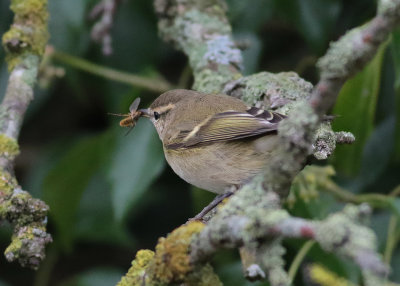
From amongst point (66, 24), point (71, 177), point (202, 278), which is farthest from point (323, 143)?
point (66, 24)

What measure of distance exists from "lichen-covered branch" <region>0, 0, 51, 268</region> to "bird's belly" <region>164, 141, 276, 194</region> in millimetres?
898

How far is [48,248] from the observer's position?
4938 millimetres

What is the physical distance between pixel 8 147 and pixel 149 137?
1.14 meters

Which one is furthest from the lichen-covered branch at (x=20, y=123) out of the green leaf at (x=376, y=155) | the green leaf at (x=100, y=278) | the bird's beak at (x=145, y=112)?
the green leaf at (x=376, y=155)

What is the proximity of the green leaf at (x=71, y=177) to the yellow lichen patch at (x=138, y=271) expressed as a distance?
193cm

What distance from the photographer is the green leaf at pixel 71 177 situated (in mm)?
4141

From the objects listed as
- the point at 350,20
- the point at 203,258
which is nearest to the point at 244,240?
the point at 203,258

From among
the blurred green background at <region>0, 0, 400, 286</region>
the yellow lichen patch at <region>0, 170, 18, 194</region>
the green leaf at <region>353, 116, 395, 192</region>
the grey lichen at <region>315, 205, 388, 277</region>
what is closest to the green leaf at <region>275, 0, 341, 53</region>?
the blurred green background at <region>0, 0, 400, 286</region>

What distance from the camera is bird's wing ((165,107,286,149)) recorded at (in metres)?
2.86

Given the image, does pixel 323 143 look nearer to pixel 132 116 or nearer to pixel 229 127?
pixel 229 127

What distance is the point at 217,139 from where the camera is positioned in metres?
3.15

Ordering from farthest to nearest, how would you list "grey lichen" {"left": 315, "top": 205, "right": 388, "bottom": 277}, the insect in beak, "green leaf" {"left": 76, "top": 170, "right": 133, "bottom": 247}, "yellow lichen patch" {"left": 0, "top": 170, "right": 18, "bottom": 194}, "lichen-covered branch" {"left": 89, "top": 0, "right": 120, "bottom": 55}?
"green leaf" {"left": 76, "top": 170, "right": 133, "bottom": 247} → "lichen-covered branch" {"left": 89, "top": 0, "right": 120, "bottom": 55} → the insect in beak → "yellow lichen patch" {"left": 0, "top": 170, "right": 18, "bottom": 194} → "grey lichen" {"left": 315, "top": 205, "right": 388, "bottom": 277}

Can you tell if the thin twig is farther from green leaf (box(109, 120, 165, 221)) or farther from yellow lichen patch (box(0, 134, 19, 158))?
yellow lichen patch (box(0, 134, 19, 158))

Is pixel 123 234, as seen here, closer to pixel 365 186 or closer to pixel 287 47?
pixel 365 186
